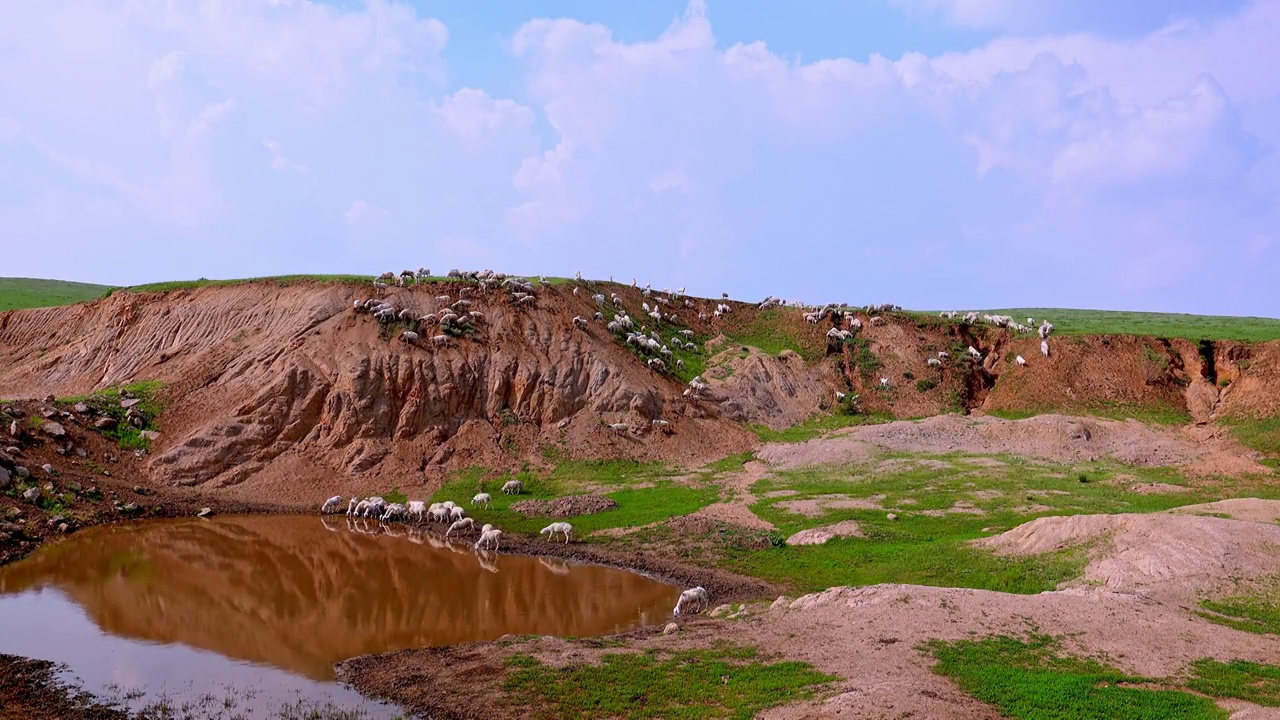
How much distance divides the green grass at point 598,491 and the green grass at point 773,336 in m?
21.0

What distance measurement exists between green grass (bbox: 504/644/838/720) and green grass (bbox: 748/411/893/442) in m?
35.5

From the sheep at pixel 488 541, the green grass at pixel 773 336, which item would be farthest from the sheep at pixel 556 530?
the green grass at pixel 773 336

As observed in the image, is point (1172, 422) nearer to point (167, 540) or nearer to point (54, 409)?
point (167, 540)

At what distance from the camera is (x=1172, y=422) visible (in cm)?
5281

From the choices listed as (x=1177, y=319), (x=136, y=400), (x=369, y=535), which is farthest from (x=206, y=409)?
(x=1177, y=319)

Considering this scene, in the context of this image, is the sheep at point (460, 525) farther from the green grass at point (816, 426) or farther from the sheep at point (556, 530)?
the green grass at point (816, 426)

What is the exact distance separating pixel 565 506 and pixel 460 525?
531cm

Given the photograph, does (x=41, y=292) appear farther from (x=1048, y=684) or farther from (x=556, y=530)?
(x=1048, y=684)

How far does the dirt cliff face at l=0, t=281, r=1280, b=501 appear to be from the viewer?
47000 mm

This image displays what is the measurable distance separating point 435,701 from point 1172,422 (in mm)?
53275

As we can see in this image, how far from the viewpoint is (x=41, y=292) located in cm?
8931

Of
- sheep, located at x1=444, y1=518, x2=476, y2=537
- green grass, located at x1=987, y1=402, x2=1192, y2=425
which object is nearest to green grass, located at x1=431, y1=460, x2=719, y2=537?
sheep, located at x1=444, y1=518, x2=476, y2=537

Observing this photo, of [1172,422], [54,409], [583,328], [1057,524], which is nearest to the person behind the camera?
[1057,524]

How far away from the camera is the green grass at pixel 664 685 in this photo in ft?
51.7
